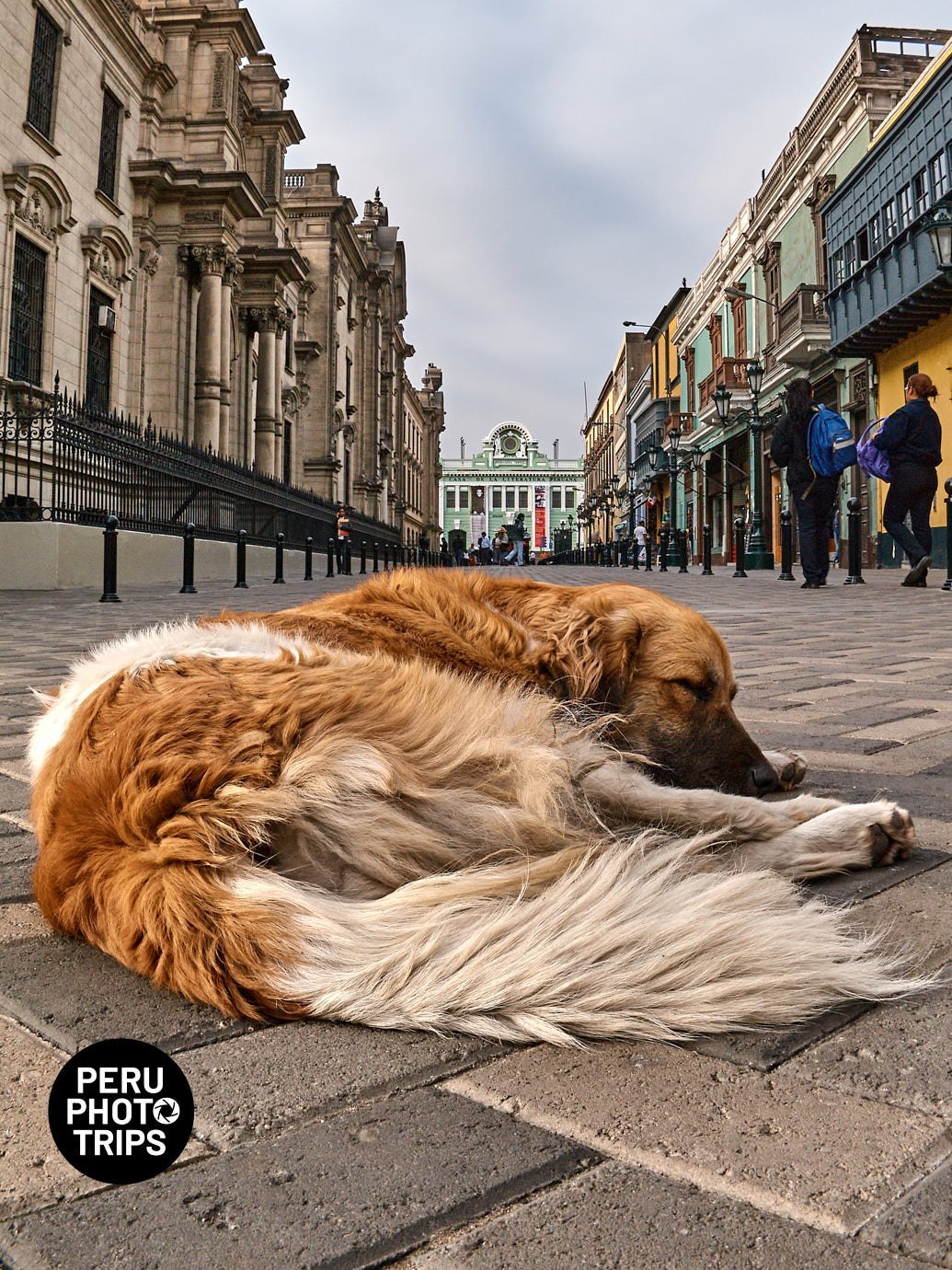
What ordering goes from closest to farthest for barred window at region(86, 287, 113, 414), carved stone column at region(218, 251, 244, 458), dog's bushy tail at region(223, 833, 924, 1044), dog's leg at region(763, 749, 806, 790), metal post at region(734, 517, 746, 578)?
dog's bushy tail at region(223, 833, 924, 1044), dog's leg at region(763, 749, 806, 790), metal post at region(734, 517, 746, 578), barred window at region(86, 287, 113, 414), carved stone column at region(218, 251, 244, 458)

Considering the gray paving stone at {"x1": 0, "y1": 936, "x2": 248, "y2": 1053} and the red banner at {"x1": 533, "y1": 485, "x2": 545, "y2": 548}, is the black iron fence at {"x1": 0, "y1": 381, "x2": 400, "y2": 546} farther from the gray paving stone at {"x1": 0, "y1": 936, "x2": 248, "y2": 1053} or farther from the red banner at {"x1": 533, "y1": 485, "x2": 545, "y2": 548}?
the red banner at {"x1": 533, "y1": 485, "x2": 545, "y2": 548}

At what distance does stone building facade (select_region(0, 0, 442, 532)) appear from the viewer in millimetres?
19297

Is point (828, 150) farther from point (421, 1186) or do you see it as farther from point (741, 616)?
point (421, 1186)

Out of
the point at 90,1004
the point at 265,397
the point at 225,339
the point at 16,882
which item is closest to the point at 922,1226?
the point at 90,1004

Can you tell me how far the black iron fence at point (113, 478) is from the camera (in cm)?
1398

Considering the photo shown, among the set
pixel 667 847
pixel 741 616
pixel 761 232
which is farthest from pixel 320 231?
pixel 667 847

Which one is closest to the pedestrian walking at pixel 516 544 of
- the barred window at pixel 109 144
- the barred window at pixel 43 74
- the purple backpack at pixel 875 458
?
the barred window at pixel 109 144

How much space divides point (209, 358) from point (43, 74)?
7589mm

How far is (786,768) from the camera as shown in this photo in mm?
2676

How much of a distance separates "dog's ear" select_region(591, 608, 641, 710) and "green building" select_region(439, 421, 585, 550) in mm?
139302

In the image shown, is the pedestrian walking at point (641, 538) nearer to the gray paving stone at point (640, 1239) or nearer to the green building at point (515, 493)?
the gray paving stone at point (640, 1239)

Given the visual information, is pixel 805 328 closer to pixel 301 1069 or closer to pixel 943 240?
pixel 943 240

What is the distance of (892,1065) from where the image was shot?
4.10 feet

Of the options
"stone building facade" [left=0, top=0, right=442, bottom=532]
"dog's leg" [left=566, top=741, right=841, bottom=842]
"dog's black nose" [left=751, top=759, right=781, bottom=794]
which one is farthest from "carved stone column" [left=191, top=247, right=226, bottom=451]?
"dog's leg" [left=566, top=741, right=841, bottom=842]
